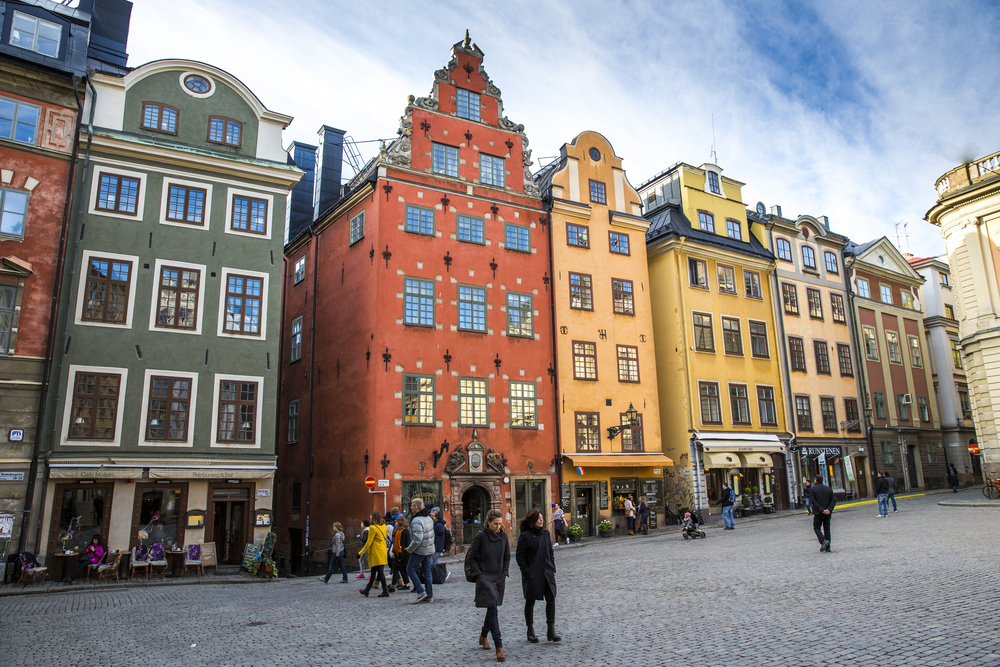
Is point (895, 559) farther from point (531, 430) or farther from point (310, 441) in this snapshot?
point (310, 441)

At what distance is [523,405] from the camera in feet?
97.6

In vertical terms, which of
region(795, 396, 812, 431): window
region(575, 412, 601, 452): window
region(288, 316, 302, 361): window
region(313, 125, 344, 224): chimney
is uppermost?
region(313, 125, 344, 224): chimney

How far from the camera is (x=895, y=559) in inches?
617

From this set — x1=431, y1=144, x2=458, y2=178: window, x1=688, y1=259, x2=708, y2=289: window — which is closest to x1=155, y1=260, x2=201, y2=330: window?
x1=431, y1=144, x2=458, y2=178: window

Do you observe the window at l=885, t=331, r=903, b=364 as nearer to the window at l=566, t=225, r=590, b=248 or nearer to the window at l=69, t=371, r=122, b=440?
the window at l=566, t=225, r=590, b=248

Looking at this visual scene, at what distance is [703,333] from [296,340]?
19.6m

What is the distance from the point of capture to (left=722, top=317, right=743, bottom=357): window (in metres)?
37.0

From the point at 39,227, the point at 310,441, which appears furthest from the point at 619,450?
the point at 39,227

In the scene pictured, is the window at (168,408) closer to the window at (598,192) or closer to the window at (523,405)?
the window at (523,405)

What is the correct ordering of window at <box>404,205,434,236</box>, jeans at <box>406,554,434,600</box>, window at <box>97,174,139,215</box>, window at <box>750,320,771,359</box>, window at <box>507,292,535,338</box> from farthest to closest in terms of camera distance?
window at <box>750,320,771,359</box>
window at <box>507,292,535,338</box>
window at <box>404,205,434,236</box>
window at <box>97,174,139,215</box>
jeans at <box>406,554,434,600</box>

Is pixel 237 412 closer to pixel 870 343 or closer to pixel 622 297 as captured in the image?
pixel 622 297

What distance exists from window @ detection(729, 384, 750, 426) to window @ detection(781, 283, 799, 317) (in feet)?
20.3

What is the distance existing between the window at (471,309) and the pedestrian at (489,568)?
19.0m

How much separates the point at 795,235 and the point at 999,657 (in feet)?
123
